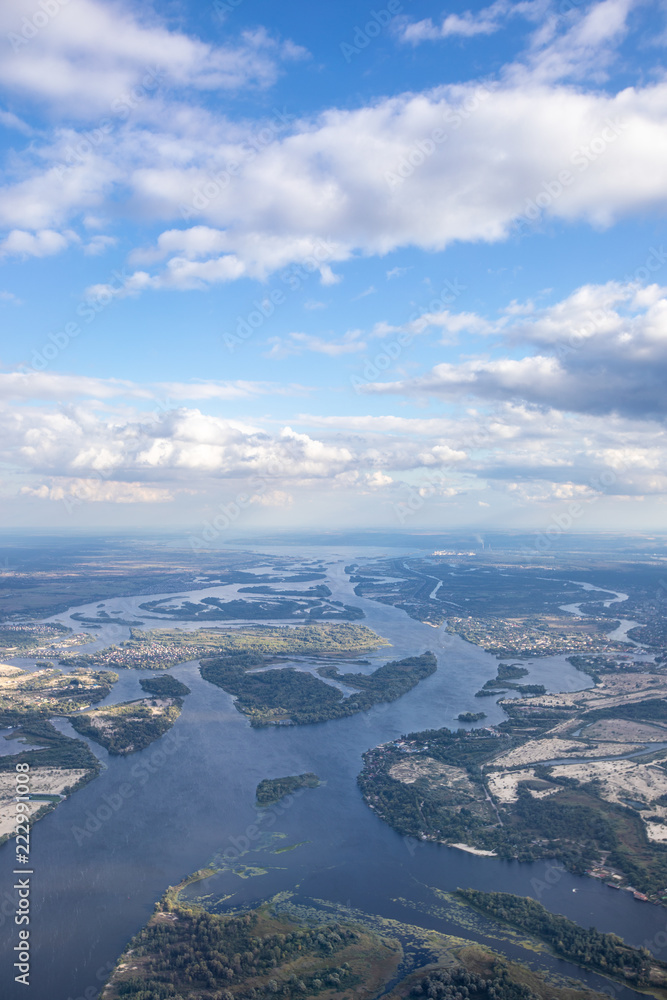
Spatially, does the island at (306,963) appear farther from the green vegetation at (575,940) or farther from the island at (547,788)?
the island at (547,788)

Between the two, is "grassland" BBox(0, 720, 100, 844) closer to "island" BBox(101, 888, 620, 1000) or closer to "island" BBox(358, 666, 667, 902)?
"island" BBox(101, 888, 620, 1000)

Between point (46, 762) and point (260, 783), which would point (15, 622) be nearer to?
point (46, 762)

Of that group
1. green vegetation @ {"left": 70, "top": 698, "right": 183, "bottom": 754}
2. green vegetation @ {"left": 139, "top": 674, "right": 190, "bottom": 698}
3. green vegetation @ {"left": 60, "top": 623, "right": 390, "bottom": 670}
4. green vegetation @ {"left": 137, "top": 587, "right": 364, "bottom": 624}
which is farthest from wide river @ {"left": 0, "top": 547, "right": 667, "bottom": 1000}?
green vegetation @ {"left": 137, "top": 587, "right": 364, "bottom": 624}

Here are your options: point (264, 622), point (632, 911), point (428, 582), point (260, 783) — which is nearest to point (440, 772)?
point (260, 783)

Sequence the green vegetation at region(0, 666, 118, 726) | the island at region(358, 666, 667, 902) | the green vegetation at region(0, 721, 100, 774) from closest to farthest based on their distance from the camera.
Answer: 1. the island at region(358, 666, 667, 902)
2. the green vegetation at region(0, 721, 100, 774)
3. the green vegetation at region(0, 666, 118, 726)

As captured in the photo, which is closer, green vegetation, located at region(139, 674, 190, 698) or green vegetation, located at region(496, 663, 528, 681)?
green vegetation, located at region(139, 674, 190, 698)

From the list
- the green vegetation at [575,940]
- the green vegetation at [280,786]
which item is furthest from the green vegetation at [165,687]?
the green vegetation at [575,940]

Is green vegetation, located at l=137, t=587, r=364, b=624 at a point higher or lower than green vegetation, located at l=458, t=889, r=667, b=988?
higher

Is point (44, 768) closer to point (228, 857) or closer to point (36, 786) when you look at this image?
point (36, 786)
